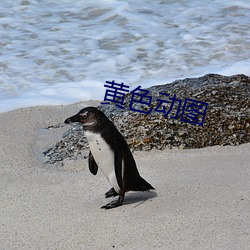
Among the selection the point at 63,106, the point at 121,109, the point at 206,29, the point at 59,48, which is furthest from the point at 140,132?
the point at 206,29

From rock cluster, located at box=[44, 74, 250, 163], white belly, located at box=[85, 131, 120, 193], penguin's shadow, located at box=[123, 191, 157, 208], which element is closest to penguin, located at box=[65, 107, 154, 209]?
white belly, located at box=[85, 131, 120, 193]

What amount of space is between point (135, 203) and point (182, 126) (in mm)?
1405

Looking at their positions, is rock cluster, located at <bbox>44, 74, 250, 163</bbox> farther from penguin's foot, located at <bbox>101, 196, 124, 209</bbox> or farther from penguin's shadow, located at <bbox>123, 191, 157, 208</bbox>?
penguin's foot, located at <bbox>101, 196, 124, 209</bbox>

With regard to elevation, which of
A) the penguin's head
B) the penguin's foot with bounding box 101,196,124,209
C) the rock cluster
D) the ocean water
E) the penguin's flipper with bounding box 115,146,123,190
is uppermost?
the penguin's head

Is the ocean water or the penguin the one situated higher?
the penguin

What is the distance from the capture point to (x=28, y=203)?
13.3 feet

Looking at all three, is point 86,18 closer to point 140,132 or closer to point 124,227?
point 140,132

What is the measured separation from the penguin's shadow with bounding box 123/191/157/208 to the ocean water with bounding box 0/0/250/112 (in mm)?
2695

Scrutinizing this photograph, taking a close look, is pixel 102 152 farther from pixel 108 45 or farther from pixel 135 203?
pixel 108 45

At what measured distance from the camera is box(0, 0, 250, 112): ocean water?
7.45 metres

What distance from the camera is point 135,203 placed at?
153 inches

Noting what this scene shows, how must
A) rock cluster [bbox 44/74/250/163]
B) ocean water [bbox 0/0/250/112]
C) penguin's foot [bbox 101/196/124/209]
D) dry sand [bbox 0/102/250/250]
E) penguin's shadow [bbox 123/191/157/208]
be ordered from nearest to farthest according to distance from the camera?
dry sand [bbox 0/102/250/250] → penguin's foot [bbox 101/196/124/209] → penguin's shadow [bbox 123/191/157/208] → rock cluster [bbox 44/74/250/163] → ocean water [bbox 0/0/250/112]

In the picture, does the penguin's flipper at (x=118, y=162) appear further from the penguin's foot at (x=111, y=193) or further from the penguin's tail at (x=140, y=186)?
the penguin's foot at (x=111, y=193)

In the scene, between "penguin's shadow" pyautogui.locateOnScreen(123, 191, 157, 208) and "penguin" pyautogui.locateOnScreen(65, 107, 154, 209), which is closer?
"penguin" pyautogui.locateOnScreen(65, 107, 154, 209)
